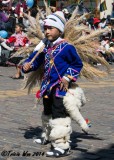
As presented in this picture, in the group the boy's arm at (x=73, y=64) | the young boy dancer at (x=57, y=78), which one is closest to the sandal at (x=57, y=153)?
the young boy dancer at (x=57, y=78)

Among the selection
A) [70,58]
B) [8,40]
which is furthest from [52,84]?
[8,40]

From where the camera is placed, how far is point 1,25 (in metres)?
19.7

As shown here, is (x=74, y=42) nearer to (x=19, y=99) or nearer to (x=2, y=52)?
(x=19, y=99)

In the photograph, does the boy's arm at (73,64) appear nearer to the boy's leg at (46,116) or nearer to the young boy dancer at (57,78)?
the young boy dancer at (57,78)

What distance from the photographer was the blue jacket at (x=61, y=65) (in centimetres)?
630

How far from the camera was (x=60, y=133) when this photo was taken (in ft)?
19.9

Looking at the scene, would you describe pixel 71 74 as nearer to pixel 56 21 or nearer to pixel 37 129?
pixel 56 21

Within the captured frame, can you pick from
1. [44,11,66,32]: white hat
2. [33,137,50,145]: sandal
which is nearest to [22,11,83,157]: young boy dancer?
[44,11,66,32]: white hat

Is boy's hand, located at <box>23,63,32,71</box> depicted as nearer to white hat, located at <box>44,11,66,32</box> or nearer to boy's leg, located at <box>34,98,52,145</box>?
boy's leg, located at <box>34,98,52,145</box>

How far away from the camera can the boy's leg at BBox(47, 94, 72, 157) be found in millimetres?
6059

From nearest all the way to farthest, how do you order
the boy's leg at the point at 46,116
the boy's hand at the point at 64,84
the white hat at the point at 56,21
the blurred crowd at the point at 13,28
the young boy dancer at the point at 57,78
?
the young boy dancer at the point at 57,78 < the boy's hand at the point at 64,84 < the white hat at the point at 56,21 < the boy's leg at the point at 46,116 < the blurred crowd at the point at 13,28

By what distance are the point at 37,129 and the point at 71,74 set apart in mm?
1770

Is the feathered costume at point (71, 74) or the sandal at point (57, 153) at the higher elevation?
the feathered costume at point (71, 74)

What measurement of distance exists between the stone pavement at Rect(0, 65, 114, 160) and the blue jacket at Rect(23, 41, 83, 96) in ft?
2.62
